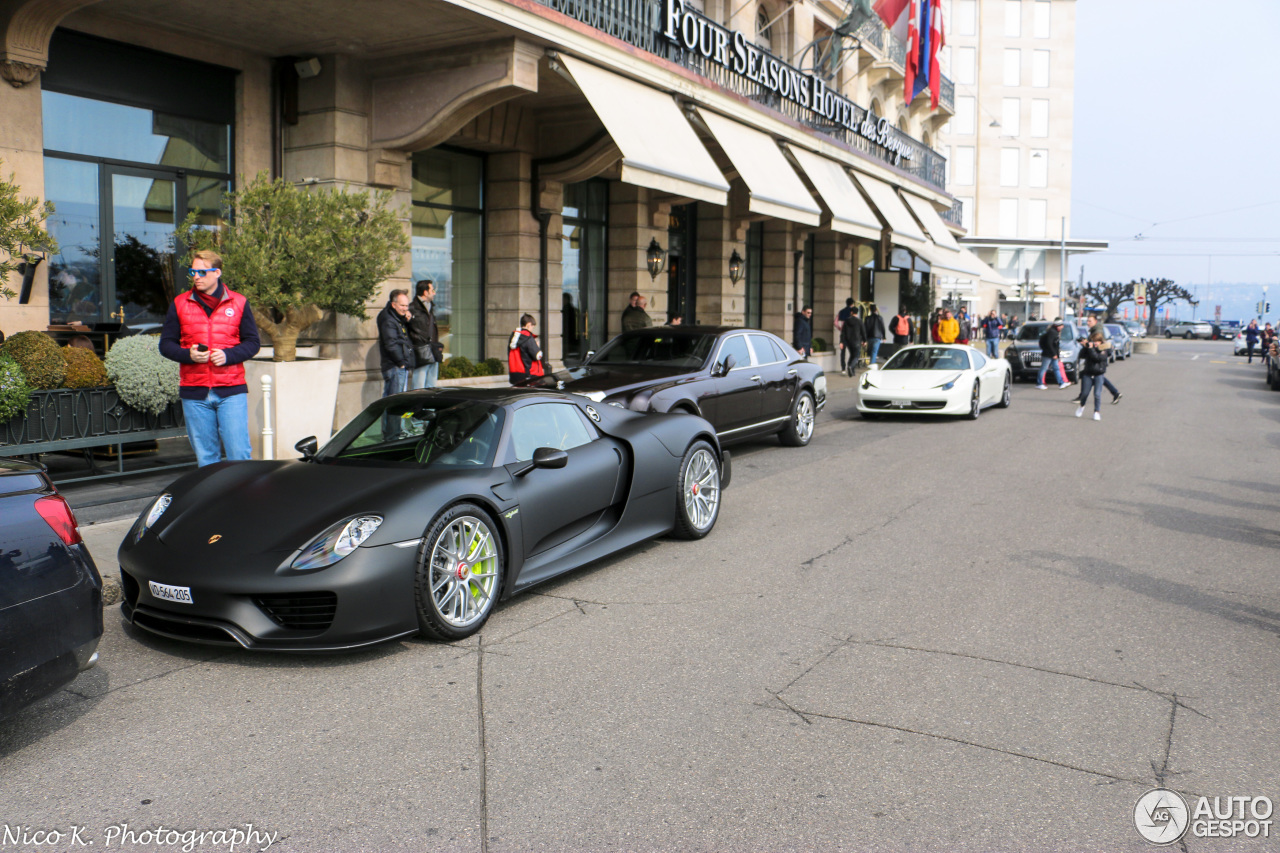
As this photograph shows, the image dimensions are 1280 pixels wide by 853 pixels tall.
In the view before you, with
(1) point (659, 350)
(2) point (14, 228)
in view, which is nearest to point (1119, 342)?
(1) point (659, 350)

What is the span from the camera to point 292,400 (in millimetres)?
10664

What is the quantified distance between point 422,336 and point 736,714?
923cm

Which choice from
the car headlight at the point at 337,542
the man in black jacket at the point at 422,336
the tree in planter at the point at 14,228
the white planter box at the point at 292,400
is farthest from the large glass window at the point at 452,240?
the car headlight at the point at 337,542

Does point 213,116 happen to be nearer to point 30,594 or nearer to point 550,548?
point 550,548

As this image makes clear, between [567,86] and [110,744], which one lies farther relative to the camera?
[567,86]

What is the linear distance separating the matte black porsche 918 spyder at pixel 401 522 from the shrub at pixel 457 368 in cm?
→ 853

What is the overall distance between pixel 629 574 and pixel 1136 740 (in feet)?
11.0

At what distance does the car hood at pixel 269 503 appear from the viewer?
4863 mm

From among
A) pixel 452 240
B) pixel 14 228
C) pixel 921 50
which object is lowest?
pixel 14 228

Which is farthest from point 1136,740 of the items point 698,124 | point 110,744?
point 698,124

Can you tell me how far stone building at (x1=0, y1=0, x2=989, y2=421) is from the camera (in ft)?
36.6

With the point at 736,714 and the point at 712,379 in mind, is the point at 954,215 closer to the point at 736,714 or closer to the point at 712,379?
the point at 712,379

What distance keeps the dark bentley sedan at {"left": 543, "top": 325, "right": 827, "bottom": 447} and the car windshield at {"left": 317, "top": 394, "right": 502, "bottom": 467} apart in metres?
3.82

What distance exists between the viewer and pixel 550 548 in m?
5.96
